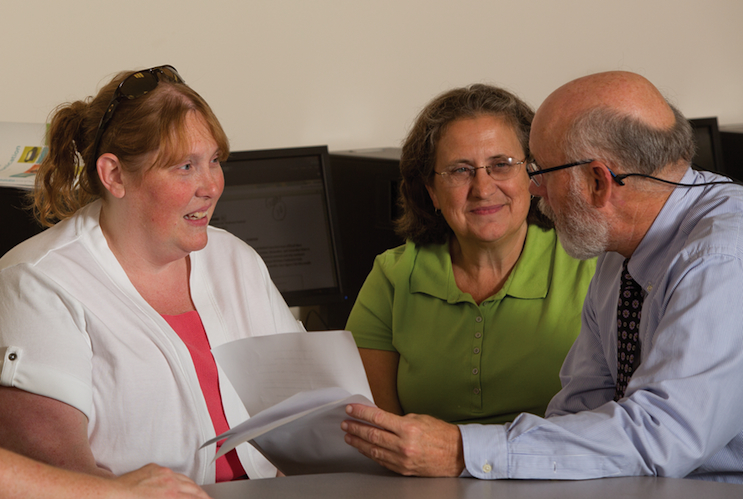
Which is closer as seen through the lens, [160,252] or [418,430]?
[418,430]

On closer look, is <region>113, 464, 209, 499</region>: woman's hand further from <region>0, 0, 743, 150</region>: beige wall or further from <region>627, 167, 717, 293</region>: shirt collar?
<region>0, 0, 743, 150</region>: beige wall

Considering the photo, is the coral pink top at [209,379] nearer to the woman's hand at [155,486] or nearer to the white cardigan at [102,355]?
the white cardigan at [102,355]

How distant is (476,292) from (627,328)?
0.66 meters

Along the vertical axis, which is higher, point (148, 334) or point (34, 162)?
point (34, 162)

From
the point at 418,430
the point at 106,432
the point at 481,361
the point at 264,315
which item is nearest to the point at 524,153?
the point at 481,361

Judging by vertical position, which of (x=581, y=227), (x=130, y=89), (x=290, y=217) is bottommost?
(x=290, y=217)

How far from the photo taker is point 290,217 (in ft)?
7.89

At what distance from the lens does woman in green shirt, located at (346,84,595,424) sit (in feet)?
5.72

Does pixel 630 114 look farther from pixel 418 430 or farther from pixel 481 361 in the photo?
pixel 481 361

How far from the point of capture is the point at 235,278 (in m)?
1.58

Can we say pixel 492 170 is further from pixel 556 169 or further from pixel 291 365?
pixel 291 365

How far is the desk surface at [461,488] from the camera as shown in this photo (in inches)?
35.3

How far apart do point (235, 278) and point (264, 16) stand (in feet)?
4.58

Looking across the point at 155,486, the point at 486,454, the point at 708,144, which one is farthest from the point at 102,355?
the point at 708,144
